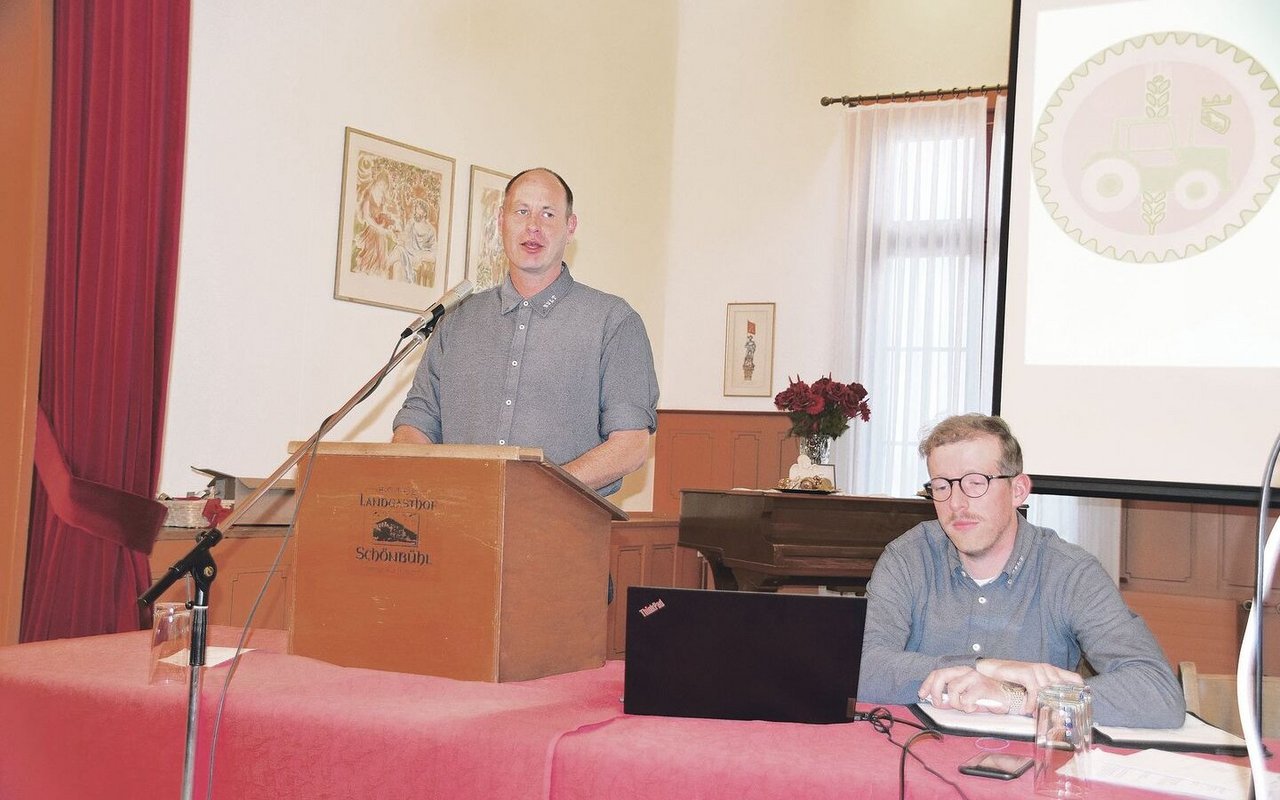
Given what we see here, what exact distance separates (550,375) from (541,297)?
20cm

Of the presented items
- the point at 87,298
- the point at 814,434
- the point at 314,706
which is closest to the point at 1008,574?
the point at 314,706

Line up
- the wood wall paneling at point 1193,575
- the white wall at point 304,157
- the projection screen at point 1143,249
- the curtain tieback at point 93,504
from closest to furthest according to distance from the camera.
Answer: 1. the projection screen at point 1143,249
2. the curtain tieback at point 93,504
3. the white wall at point 304,157
4. the wood wall paneling at point 1193,575

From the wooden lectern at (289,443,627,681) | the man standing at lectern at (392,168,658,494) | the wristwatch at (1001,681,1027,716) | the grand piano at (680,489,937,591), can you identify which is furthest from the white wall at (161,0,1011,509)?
the wristwatch at (1001,681,1027,716)

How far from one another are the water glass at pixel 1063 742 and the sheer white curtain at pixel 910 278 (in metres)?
5.61

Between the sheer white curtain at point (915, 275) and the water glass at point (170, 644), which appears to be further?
the sheer white curtain at point (915, 275)

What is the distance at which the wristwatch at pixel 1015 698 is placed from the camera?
5.88 feet

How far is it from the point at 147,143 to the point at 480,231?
2376 mm

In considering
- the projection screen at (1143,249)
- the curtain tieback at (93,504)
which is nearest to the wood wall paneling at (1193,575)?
the projection screen at (1143,249)

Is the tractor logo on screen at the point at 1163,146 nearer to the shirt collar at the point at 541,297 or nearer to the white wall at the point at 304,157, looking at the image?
Result: the shirt collar at the point at 541,297

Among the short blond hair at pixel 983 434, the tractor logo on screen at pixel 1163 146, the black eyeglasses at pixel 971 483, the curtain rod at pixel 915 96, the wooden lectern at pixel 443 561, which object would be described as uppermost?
the curtain rod at pixel 915 96

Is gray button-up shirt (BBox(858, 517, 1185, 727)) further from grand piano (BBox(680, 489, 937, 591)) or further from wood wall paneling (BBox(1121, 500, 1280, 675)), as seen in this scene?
wood wall paneling (BBox(1121, 500, 1280, 675))

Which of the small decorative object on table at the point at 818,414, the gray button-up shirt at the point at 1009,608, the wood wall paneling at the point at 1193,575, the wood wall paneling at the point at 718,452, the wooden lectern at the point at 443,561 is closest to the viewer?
the wooden lectern at the point at 443,561

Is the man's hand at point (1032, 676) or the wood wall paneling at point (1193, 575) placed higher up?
the man's hand at point (1032, 676)

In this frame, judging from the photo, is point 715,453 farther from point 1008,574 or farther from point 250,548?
point 1008,574
